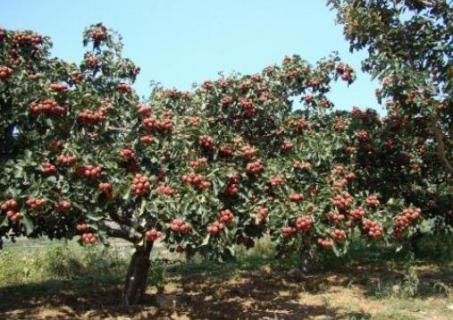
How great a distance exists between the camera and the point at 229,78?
929cm

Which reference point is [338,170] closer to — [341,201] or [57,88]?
[341,201]

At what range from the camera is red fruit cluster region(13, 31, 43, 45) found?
8305mm

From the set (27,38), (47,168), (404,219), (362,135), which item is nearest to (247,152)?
(404,219)

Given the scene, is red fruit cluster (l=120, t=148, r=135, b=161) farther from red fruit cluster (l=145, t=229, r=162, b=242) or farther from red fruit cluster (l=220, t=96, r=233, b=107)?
red fruit cluster (l=220, t=96, r=233, b=107)

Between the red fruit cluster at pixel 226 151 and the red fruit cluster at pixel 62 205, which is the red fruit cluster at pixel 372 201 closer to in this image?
the red fruit cluster at pixel 226 151

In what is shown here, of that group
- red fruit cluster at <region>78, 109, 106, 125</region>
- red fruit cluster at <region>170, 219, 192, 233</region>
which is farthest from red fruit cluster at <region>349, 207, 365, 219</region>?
red fruit cluster at <region>78, 109, 106, 125</region>

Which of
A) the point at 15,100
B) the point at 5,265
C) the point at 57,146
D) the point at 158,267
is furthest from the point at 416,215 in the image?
the point at 5,265

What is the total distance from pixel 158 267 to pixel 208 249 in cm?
→ 610

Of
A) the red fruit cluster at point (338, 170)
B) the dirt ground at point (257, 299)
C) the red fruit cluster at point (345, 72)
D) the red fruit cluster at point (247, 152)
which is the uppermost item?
the red fruit cluster at point (345, 72)

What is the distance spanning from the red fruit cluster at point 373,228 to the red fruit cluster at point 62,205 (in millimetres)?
3963

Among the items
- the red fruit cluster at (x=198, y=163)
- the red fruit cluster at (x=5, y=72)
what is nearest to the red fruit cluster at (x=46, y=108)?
the red fruit cluster at (x=5, y=72)

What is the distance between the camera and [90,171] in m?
6.26

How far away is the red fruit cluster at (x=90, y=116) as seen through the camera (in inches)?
266

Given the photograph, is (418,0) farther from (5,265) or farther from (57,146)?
(5,265)
